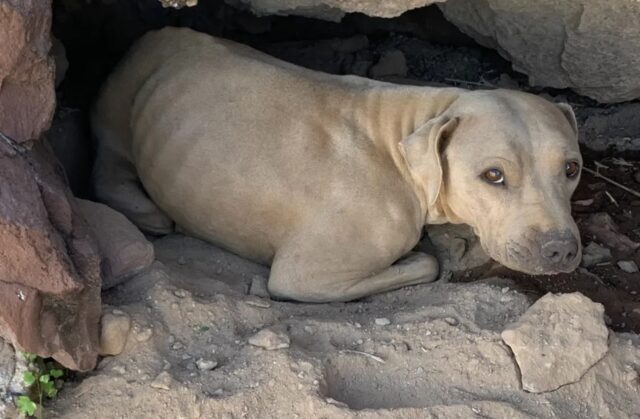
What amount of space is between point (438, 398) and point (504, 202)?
1.11 m

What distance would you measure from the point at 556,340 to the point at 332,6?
2.19 metres

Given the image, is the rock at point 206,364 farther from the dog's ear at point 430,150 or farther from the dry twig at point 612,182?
the dry twig at point 612,182

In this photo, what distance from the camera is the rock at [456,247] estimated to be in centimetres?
505

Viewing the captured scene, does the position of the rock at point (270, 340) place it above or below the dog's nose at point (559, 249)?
below

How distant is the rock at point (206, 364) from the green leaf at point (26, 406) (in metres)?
0.69

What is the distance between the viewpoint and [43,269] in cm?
346

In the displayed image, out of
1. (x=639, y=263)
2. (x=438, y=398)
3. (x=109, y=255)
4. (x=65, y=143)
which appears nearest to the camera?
(x=438, y=398)

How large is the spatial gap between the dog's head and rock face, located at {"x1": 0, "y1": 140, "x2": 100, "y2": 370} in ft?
5.84

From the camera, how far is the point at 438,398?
378cm

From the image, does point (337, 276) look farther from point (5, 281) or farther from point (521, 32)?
point (521, 32)

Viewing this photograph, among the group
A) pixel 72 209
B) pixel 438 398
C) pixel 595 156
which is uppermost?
pixel 72 209

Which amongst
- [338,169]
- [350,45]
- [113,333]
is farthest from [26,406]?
[350,45]

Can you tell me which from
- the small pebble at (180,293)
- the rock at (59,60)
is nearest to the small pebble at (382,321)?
the small pebble at (180,293)

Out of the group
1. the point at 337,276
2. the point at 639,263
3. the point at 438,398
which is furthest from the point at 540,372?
the point at 639,263
